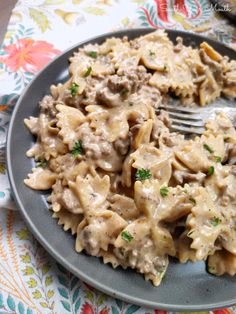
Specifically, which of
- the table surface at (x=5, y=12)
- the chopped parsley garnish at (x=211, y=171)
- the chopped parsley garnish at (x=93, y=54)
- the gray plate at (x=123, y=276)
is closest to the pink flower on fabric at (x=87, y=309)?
the gray plate at (x=123, y=276)

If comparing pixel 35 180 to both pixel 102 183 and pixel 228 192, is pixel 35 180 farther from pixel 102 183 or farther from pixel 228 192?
pixel 228 192

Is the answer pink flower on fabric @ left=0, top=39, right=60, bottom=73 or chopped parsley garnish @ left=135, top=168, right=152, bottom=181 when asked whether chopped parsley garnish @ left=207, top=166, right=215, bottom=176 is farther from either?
pink flower on fabric @ left=0, top=39, right=60, bottom=73

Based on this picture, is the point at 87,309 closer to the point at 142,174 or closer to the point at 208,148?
the point at 142,174

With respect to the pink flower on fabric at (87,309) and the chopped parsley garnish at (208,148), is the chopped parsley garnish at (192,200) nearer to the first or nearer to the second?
the chopped parsley garnish at (208,148)

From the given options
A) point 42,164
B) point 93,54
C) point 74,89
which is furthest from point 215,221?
point 93,54

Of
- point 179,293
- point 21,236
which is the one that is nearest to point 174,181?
point 179,293

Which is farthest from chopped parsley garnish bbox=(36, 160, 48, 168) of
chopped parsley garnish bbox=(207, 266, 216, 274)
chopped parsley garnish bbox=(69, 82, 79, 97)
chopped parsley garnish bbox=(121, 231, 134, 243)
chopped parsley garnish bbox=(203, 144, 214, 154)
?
chopped parsley garnish bbox=(207, 266, 216, 274)
